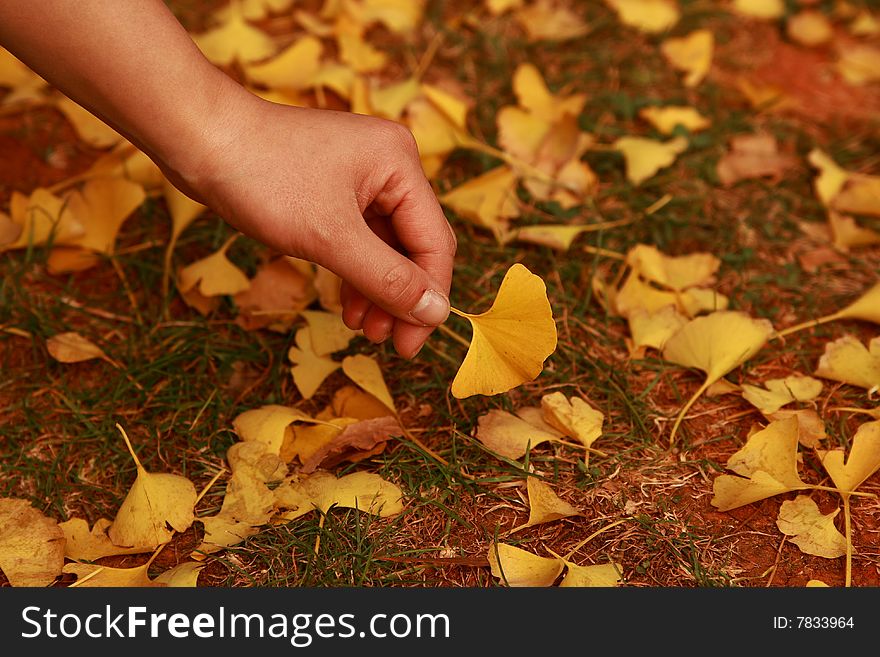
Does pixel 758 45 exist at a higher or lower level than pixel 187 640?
higher

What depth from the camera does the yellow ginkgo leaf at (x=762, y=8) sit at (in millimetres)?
2582

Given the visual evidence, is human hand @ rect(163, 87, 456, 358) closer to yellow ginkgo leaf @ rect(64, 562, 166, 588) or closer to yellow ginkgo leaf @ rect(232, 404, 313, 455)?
yellow ginkgo leaf @ rect(232, 404, 313, 455)

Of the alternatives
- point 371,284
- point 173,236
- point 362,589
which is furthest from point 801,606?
point 173,236

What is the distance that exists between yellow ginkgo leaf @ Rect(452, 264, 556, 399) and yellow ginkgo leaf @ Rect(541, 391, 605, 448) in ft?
0.44

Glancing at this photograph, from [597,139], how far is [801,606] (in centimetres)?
124

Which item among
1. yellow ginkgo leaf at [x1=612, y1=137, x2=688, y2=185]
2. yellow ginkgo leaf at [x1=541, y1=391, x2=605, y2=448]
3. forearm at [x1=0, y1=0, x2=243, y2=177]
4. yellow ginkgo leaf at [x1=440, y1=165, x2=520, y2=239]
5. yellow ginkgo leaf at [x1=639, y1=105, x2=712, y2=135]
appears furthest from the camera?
yellow ginkgo leaf at [x1=639, y1=105, x2=712, y2=135]

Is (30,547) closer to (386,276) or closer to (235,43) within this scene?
(386,276)

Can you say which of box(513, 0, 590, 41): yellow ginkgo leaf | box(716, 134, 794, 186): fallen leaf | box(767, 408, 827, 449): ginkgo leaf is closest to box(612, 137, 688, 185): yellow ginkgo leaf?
box(716, 134, 794, 186): fallen leaf

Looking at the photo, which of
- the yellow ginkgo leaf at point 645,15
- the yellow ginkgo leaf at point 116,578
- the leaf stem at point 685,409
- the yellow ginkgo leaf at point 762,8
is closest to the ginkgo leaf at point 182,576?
the yellow ginkgo leaf at point 116,578

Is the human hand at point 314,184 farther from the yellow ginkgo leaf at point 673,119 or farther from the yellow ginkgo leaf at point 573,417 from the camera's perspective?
the yellow ginkgo leaf at point 673,119

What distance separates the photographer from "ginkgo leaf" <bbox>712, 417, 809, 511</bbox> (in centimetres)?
135

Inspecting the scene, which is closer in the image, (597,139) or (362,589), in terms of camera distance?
(362,589)

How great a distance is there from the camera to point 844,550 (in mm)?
1339

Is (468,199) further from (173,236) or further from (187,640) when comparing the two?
(187,640)
